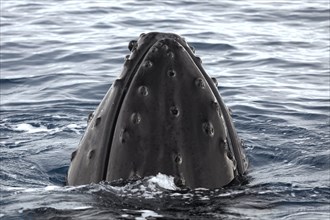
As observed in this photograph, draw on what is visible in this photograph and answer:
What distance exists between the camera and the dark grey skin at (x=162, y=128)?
7711mm

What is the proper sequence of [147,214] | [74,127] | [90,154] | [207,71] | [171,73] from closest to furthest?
[147,214], [171,73], [90,154], [74,127], [207,71]

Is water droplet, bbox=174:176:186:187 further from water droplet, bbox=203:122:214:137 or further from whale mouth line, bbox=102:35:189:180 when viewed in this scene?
whale mouth line, bbox=102:35:189:180

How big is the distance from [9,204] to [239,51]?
12.6 metres

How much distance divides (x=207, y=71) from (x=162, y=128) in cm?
1045

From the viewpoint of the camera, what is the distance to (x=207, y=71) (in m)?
18.1

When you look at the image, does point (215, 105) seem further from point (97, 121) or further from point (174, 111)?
point (97, 121)

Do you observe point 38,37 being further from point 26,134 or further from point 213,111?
point 213,111

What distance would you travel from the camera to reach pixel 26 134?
1295cm

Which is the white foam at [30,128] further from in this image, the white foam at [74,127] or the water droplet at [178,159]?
the water droplet at [178,159]

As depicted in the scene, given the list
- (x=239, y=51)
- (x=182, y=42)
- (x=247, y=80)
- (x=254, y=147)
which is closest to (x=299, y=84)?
(x=247, y=80)

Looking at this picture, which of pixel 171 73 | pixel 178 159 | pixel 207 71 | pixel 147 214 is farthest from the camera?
pixel 207 71

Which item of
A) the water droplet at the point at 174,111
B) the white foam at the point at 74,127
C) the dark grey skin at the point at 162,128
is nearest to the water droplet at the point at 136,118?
the dark grey skin at the point at 162,128

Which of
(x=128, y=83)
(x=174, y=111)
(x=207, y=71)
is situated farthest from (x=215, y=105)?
(x=207, y=71)

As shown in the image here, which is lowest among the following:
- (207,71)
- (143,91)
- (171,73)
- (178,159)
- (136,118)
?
(207,71)
